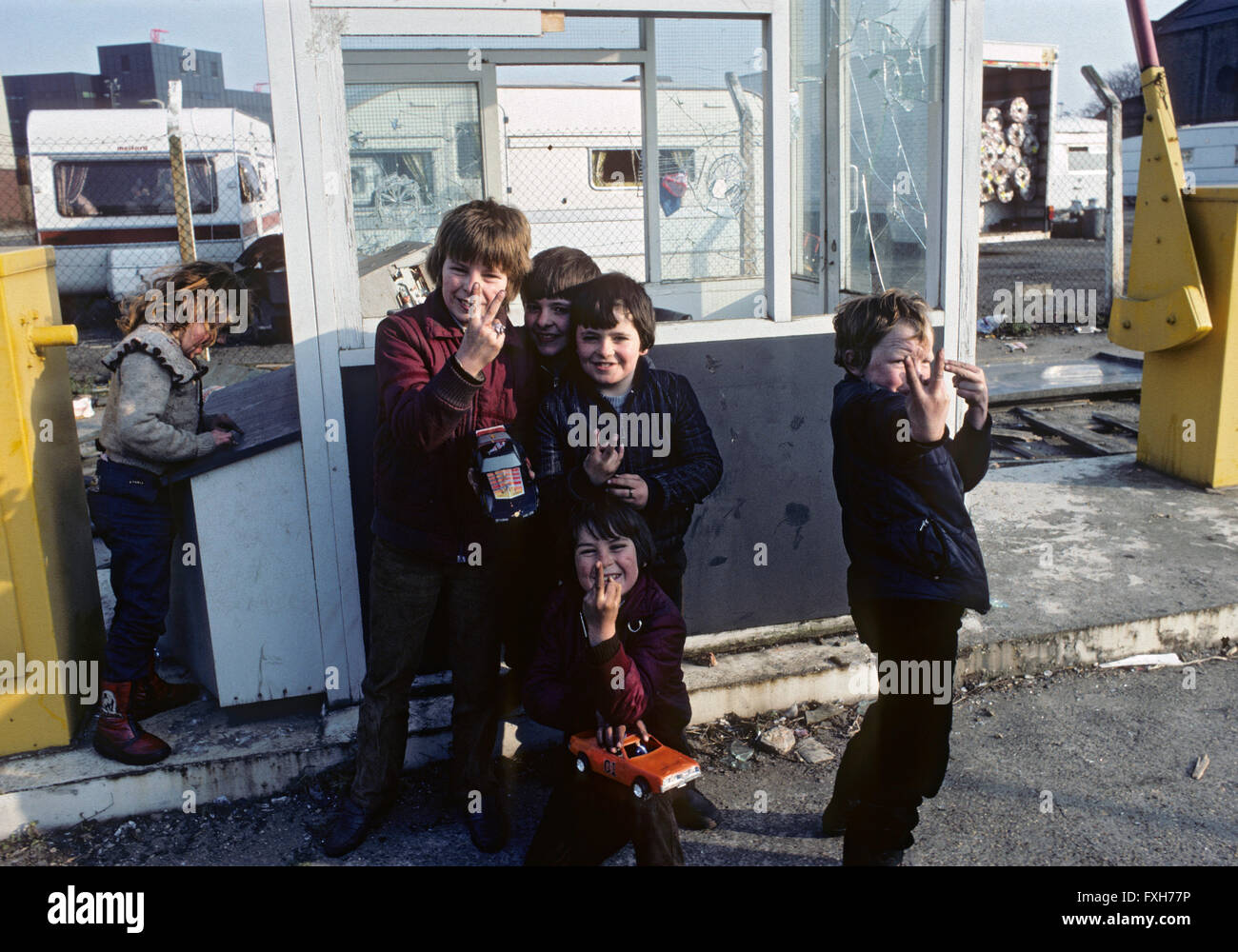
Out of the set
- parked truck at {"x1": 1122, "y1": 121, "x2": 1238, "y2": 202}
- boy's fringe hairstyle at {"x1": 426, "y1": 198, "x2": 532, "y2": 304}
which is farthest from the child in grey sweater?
parked truck at {"x1": 1122, "y1": 121, "x2": 1238, "y2": 202}

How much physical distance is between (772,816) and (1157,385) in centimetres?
388

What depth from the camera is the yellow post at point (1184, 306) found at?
515 cm

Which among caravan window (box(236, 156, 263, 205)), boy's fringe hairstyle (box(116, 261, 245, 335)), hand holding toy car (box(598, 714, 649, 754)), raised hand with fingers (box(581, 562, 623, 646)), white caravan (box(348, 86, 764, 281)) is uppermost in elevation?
caravan window (box(236, 156, 263, 205))

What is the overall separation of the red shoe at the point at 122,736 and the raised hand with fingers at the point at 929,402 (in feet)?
7.83

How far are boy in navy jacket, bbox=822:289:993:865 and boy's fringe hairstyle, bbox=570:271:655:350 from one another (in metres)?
0.53

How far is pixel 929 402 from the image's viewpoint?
87.9 inches

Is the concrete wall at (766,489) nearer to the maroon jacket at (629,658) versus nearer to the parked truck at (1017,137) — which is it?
the maroon jacket at (629,658)

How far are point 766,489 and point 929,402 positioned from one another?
149 cm

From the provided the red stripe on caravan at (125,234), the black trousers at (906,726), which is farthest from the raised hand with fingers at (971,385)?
the red stripe on caravan at (125,234)

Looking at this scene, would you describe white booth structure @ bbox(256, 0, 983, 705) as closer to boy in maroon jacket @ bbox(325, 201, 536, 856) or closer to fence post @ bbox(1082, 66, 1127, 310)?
boy in maroon jacket @ bbox(325, 201, 536, 856)

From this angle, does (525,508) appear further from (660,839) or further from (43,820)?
(43,820)

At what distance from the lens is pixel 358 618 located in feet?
10.9

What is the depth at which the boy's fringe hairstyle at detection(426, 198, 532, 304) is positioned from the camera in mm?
2584

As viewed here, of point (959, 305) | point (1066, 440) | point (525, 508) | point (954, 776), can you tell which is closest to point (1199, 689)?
point (954, 776)
